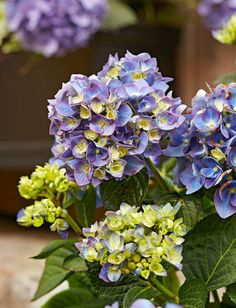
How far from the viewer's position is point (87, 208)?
2.03 feet

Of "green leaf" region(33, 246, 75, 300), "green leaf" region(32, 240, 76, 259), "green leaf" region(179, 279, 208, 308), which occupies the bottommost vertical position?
"green leaf" region(33, 246, 75, 300)

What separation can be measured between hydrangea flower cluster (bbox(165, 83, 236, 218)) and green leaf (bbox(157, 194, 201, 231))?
0.01 m

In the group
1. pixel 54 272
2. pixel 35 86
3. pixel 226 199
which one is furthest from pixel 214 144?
pixel 35 86

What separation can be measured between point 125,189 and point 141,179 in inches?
0.6

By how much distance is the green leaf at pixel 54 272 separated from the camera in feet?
2.22

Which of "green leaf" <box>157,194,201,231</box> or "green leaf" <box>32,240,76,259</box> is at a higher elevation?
"green leaf" <box>157,194,201,231</box>

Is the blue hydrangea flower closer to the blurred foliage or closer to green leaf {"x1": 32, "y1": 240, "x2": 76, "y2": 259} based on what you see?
green leaf {"x1": 32, "y1": 240, "x2": 76, "y2": 259}

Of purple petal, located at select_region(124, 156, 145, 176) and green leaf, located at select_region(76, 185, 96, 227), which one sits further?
green leaf, located at select_region(76, 185, 96, 227)

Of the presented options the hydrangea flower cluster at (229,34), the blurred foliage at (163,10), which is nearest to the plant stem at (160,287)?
the hydrangea flower cluster at (229,34)

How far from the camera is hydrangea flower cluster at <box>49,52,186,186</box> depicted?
0.49m

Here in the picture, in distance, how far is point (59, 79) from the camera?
60.4 inches

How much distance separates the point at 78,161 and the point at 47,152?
1.02 metres

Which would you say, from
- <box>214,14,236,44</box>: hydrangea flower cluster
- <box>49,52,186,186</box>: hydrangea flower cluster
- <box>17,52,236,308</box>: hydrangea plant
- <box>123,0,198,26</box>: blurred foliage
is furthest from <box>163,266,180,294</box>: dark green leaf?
<box>123,0,198,26</box>: blurred foliage

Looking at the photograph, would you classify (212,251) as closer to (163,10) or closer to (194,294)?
(194,294)
